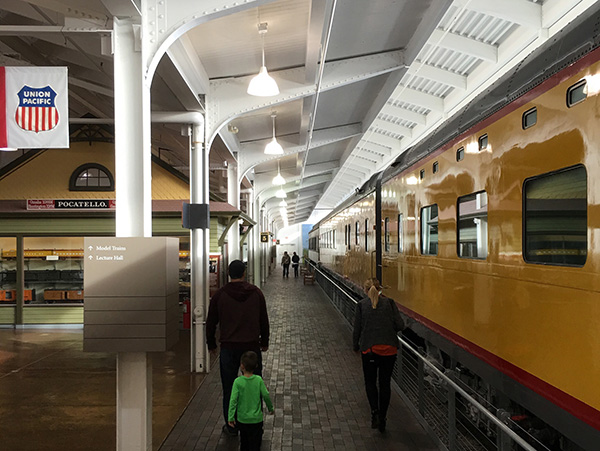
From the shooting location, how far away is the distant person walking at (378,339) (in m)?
5.73

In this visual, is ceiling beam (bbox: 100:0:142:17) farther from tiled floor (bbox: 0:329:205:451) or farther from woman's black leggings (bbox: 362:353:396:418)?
tiled floor (bbox: 0:329:205:451)

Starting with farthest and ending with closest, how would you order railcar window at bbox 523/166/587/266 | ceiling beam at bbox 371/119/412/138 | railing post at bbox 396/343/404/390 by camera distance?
ceiling beam at bbox 371/119/412/138, railing post at bbox 396/343/404/390, railcar window at bbox 523/166/587/266

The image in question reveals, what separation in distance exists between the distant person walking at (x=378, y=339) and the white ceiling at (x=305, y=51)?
3.32m

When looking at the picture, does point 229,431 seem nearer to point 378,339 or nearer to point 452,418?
point 378,339

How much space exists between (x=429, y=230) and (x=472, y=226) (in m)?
1.51

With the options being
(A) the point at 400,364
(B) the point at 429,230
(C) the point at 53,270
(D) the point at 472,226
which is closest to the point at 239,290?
(D) the point at 472,226

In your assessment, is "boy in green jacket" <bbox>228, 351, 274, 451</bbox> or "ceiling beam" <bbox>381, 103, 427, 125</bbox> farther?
"ceiling beam" <bbox>381, 103, 427, 125</bbox>

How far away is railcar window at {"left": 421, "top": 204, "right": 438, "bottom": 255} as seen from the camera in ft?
21.7

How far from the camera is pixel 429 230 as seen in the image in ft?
22.5

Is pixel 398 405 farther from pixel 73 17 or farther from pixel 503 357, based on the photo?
pixel 73 17

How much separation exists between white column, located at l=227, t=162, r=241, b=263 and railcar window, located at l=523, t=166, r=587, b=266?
10818 mm

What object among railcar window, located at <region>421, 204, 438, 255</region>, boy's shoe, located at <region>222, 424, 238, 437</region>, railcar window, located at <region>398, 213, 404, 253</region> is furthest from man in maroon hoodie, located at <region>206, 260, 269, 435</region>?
railcar window, located at <region>398, 213, 404, 253</region>

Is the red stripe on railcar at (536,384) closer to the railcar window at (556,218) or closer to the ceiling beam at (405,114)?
the railcar window at (556,218)

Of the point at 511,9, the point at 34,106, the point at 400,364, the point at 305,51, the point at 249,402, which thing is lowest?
the point at 400,364
